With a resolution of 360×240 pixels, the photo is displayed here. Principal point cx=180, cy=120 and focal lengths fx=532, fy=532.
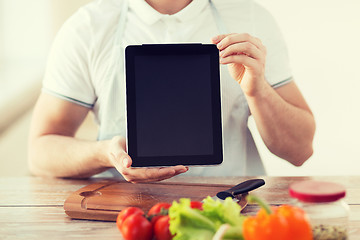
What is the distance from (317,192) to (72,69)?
100cm

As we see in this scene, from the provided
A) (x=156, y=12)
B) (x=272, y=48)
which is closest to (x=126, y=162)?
(x=156, y=12)

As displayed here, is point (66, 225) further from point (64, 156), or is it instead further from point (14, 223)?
point (64, 156)

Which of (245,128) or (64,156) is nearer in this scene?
(64,156)

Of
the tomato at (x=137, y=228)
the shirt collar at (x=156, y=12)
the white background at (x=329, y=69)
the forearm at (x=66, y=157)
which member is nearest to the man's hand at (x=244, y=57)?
the shirt collar at (x=156, y=12)

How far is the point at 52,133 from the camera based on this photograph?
5.21 feet

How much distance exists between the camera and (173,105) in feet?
4.01

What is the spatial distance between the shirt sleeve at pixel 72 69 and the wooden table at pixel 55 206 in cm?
26

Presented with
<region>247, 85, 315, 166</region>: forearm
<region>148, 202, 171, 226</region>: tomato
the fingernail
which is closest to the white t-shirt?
<region>247, 85, 315, 166</region>: forearm

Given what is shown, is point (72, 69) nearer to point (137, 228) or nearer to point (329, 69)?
point (137, 228)

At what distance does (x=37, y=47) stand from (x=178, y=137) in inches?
86.1

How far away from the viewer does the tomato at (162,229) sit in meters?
0.92

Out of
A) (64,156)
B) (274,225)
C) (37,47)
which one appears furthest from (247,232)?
(37,47)

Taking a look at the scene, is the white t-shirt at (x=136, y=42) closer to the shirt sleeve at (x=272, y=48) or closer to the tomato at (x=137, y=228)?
the shirt sleeve at (x=272, y=48)

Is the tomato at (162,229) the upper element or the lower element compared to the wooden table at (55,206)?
upper
